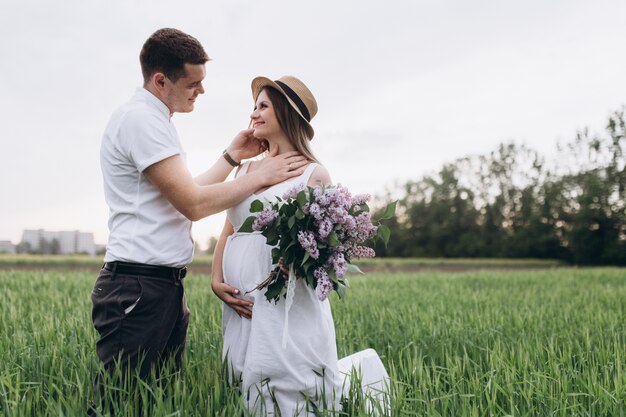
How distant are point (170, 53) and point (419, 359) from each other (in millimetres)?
2591

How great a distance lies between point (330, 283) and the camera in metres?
2.32

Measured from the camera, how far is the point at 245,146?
3082mm

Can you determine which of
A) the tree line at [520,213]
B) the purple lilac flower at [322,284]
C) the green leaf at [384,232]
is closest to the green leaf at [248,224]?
the purple lilac flower at [322,284]

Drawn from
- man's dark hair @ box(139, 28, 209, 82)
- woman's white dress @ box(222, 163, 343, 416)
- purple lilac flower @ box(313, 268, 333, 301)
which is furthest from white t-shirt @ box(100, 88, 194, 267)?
purple lilac flower @ box(313, 268, 333, 301)

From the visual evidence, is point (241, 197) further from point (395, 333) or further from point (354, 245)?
point (395, 333)

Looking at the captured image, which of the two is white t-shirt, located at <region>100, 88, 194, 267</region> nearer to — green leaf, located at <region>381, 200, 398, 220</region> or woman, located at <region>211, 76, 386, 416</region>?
woman, located at <region>211, 76, 386, 416</region>

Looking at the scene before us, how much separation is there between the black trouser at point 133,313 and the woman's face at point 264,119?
93 centimetres

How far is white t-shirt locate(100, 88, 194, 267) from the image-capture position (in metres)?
2.38

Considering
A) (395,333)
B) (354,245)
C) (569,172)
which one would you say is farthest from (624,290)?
(569,172)

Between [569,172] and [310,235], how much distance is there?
1534 inches

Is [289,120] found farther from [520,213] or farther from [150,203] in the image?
[520,213]

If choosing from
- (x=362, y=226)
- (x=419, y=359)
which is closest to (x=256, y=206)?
(x=362, y=226)

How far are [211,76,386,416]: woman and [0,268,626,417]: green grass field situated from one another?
0.20m

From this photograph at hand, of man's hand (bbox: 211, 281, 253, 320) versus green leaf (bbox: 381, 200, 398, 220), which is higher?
green leaf (bbox: 381, 200, 398, 220)
